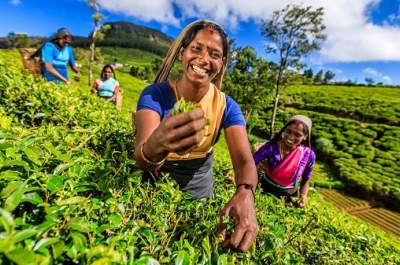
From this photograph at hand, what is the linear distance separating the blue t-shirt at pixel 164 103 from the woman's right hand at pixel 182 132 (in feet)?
3.12

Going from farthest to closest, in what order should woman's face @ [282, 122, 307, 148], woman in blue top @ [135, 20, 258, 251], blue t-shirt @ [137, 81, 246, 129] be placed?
1. woman's face @ [282, 122, 307, 148]
2. blue t-shirt @ [137, 81, 246, 129]
3. woman in blue top @ [135, 20, 258, 251]

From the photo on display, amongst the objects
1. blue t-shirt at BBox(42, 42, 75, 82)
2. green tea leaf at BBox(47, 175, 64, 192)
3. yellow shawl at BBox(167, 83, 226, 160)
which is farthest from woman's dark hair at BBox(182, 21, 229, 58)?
blue t-shirt at BBox(42, 42, 75, 82)

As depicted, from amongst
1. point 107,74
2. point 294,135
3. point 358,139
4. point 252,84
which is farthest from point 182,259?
point 252,84

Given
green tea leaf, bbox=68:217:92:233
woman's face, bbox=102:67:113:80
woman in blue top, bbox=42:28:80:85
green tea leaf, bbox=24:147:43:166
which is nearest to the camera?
green tea leaf, bbox=68:217:92:233

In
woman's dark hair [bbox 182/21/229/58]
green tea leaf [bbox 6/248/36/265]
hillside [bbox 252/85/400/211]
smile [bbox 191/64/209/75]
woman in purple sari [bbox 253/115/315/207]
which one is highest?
woman's dark hair [bbox 182/21/229/58]

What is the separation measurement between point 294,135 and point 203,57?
285cm

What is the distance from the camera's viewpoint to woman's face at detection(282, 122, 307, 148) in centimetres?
494

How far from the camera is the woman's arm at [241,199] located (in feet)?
5.04

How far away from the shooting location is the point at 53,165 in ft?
5.50

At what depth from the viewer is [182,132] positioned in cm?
129

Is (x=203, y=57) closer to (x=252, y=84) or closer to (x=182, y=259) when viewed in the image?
(x=182, y=259)

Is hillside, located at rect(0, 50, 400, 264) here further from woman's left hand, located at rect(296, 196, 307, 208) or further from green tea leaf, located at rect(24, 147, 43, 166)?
woman's left hand, located at rect(296, 196, 307, 208)

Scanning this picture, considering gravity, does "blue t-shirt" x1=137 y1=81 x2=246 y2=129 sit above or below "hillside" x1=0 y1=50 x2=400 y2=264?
above

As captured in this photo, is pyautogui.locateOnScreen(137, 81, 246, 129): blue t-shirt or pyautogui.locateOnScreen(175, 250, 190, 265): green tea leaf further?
pyautogui.locateOnScreen(137, 81, 246, 129): blue t-shirt
